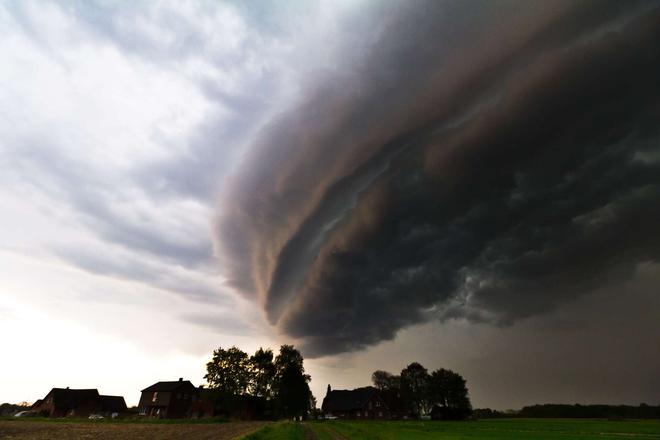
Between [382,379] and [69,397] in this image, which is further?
[382,379]

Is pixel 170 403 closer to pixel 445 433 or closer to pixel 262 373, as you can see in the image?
pixel 262 373

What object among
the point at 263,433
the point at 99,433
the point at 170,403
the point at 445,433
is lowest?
the point at 445,433

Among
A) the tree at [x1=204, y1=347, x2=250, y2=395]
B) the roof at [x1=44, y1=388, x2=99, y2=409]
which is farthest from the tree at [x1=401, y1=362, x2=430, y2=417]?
the roof at [x1=44, y1=388, x2=99, y2=409]

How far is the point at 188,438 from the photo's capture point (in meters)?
40.4

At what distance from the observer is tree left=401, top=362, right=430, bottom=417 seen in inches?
6348

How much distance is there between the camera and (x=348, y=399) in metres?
140

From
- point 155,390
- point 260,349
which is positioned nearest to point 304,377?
point 260,349

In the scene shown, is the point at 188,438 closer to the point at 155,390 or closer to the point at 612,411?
the point at 155,390

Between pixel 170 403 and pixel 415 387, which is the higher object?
pixel 415 387

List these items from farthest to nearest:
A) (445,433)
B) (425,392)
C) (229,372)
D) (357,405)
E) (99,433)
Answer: (425,392), (357,405), (229,372), (445,433), (99,433)

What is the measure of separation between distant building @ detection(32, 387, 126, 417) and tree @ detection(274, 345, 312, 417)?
56165 millimetres

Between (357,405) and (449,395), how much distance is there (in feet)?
111

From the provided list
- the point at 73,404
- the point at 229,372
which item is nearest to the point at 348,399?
the point at 229,372

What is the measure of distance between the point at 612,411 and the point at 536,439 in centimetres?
17497
